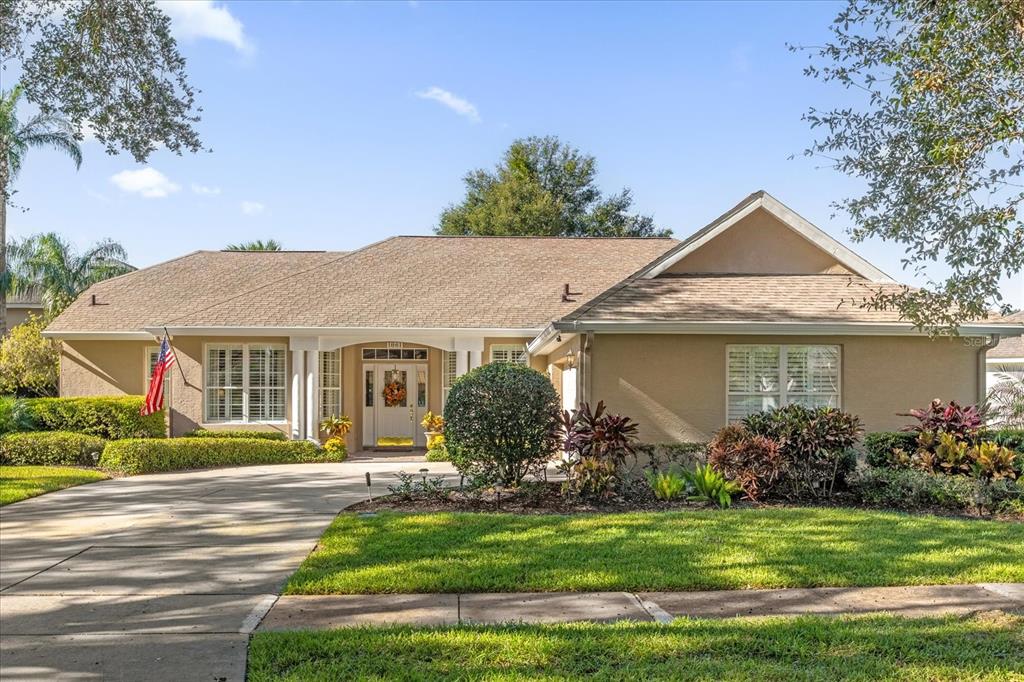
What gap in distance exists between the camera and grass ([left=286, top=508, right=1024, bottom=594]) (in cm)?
689

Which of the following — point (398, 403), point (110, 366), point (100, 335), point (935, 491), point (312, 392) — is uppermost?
point (100, 335)

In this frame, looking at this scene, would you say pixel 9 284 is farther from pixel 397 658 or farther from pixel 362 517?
pixel 397 658

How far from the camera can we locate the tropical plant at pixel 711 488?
1109 cm

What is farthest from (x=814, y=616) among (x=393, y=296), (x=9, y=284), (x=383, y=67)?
(x=9, y=284)

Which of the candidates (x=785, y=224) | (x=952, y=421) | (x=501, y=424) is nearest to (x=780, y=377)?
(x=952, y=421)

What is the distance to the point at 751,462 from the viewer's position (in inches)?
451

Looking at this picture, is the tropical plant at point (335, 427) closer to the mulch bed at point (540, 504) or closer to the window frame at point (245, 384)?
the window frame at point (245, 384)

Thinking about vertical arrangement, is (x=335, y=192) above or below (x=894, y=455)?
above

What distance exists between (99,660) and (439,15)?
36.3 feet

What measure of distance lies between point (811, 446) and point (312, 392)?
11914mm

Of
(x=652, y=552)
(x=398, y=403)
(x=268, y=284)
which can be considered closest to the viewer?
(x=652, y=552)

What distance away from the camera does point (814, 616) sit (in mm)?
5918

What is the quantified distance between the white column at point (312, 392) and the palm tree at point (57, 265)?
18027 millimetres

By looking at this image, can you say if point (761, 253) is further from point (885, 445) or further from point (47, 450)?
point (47, 450)
